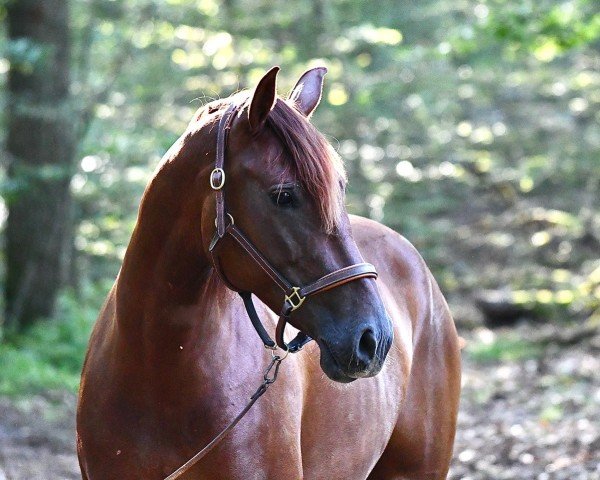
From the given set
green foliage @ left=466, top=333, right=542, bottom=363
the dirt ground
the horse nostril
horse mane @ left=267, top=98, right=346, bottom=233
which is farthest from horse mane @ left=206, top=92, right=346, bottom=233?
green foliage @ left=466, top=333, right=542, bottom=363

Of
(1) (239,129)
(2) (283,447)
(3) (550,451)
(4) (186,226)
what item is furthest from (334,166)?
(3) (550,451)

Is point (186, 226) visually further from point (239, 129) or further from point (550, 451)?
point (550, 451)

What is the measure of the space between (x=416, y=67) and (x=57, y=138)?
5.75 metres

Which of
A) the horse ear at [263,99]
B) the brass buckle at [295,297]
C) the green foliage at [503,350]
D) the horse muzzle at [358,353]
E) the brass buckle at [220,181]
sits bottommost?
the green foliage at [503,350]

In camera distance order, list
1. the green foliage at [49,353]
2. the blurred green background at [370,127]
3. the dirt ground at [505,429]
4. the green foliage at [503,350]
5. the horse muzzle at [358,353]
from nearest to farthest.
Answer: the horse muzzle at [358,353] → the dirt ground at [505,429] → the green foliage at [49,353] → the blurred green background at [370,127] → the green foliage at [503,350]

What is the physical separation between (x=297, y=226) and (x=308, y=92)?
30.4 inches

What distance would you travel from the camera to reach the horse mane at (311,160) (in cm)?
268

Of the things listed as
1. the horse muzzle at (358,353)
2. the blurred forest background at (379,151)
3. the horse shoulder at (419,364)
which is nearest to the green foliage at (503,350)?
the blurred forest background at (379,151)

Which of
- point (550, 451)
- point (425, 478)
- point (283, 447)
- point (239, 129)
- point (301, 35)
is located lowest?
point (550, 451)

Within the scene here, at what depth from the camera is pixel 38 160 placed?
31.5 ft

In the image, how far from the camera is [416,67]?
13.2 meters

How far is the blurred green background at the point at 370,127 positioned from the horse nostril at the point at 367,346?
524cm

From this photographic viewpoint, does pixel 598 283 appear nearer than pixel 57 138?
No

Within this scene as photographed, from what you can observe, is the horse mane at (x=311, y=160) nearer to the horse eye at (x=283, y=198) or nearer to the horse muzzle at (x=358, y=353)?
the horse eye at (x=283, y=198)
